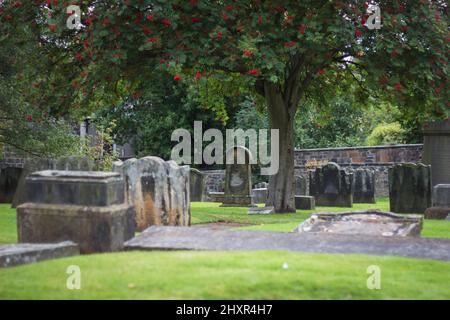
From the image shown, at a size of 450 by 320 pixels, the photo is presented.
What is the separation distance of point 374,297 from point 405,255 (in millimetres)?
1711

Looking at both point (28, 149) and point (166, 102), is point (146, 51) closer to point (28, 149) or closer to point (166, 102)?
point (28, 149)

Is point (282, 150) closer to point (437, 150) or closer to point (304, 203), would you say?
point (304, 203)

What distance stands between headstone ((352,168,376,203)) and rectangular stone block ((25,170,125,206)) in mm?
19077

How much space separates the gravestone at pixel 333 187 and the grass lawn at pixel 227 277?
15.8 meters

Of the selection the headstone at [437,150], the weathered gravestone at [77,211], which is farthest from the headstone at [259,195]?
the weathered gravestone at [77,211]

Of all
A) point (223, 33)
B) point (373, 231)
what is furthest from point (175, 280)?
Answer: point (223, 33)

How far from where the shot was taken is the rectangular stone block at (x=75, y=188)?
22.5 ft

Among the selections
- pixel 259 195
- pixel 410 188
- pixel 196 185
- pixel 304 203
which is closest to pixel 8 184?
pixel 196 185

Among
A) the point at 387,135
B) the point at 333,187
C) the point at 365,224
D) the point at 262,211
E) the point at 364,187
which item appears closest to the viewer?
the point at 365,224

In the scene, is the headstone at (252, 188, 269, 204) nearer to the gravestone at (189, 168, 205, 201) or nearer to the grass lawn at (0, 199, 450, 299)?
the gravestone at (189, 168, 205, 201)

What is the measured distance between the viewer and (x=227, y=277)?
5.16 metres

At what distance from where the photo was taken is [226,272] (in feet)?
17.5

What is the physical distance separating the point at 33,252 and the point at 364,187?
20431mm

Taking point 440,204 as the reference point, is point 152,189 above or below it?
above
